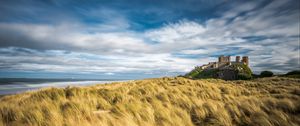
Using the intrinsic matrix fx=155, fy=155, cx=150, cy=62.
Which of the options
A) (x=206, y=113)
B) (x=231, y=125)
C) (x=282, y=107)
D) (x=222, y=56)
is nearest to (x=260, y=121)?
(x=231, y=125)

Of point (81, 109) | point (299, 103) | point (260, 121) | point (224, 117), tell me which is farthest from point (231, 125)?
point (81, 109)

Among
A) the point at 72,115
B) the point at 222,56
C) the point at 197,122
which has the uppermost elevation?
the point at 222,56

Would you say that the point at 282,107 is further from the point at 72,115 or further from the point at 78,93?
the point at 78,93

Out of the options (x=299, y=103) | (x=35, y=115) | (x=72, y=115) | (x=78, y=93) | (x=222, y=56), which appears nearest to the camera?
(x=35, y=115)

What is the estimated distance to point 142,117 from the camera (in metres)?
4.12

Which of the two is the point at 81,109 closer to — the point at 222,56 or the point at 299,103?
the point at 299,103

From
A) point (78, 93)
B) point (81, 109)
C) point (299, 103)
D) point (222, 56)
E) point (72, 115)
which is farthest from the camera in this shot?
point (222, 56)

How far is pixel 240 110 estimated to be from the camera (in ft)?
15.1

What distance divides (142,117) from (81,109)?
1744mm

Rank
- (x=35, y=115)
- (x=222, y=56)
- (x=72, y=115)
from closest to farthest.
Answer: (x=35, y=115) < (x=72, y=115) < (x=222, y=56)

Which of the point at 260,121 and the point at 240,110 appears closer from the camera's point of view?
the point at 260,121

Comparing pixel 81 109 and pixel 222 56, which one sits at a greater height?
pixel 222 56

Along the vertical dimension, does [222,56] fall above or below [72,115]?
above

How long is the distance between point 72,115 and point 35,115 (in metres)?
0.79
